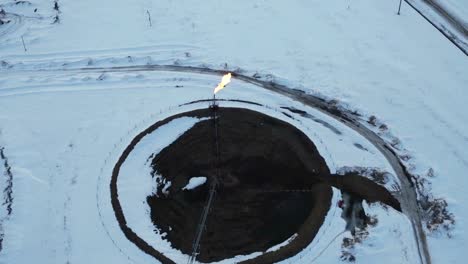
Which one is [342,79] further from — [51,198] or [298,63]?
[51,198]

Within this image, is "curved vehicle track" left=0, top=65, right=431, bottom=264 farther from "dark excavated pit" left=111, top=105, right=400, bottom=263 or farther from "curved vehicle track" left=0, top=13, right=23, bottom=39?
"curved vehicle track" left=0, top=13, right=23, bottom=39

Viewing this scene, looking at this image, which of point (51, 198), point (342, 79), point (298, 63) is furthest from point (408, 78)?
point (51, 198)

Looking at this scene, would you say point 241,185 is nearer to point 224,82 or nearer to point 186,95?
point 186,95

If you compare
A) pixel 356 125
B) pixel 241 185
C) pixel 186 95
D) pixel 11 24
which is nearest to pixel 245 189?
pixel 241 185

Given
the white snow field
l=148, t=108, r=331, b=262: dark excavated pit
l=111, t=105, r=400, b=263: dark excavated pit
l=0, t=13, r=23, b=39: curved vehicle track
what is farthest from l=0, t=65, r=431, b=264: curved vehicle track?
l=0, t=13, r=23, b=39: curved vehicle track

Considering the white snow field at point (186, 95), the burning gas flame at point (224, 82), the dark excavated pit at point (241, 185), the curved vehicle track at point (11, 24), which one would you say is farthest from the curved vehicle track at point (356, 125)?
the curved vehicle track at point (11, 24)

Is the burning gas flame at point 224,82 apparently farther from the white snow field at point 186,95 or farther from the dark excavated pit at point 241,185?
the dark excavated pit at point 241,185
